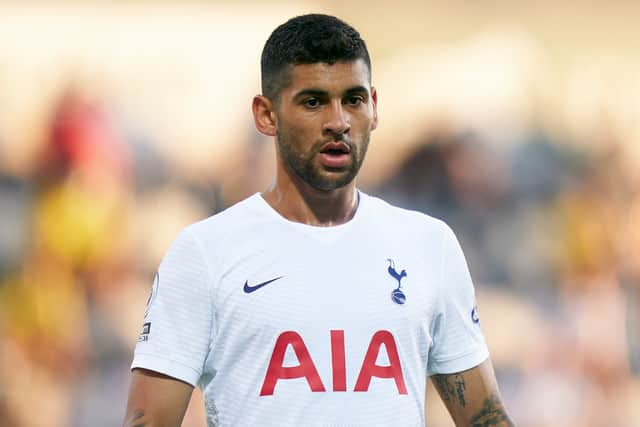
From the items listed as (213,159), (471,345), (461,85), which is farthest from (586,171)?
(471,345)

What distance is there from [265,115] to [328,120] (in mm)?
284

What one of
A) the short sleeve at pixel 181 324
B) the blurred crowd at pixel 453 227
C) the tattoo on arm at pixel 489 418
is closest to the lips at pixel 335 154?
the short sleeve at pixel 181 324

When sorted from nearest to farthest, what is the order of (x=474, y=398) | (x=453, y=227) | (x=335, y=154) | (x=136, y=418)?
(x=136, y=418) → (x=335, y=154) → (x=474, y=398) → (x=453, y=227)

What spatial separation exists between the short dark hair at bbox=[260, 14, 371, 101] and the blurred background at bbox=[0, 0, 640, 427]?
12.8 ft

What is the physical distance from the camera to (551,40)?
7852 mm

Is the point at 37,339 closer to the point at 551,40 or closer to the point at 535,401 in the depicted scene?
the point at 535,401

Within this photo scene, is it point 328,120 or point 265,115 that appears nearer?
point 328,120

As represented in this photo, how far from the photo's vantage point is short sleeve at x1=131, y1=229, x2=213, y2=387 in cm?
294

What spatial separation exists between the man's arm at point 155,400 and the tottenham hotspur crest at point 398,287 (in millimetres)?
567

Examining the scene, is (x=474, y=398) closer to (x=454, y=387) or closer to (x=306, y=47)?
(x=454, y=387)

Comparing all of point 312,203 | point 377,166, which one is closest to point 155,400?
point 312,203

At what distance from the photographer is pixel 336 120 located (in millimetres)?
2986

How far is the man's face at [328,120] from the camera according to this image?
300 cm

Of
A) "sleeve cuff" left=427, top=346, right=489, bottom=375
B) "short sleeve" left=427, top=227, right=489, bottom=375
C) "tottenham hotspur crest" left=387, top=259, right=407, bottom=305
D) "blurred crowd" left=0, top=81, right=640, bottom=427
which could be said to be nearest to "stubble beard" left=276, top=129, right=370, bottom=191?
"tottenham hotspur crest" left=387, top=259, right=407, bottom=305
